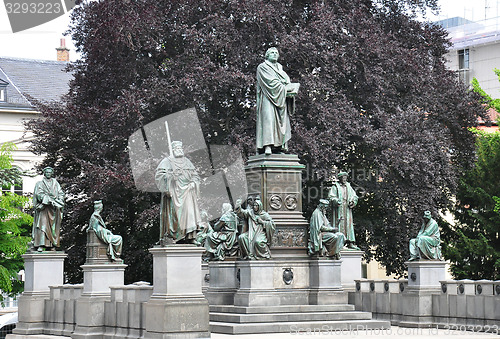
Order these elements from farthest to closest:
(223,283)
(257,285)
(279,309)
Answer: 1. (223,283)
2. (257,285)
3. (279,309)

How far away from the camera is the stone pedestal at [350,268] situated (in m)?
23.5

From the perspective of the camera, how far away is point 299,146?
3006cm

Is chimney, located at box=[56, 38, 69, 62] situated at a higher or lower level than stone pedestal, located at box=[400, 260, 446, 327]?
Answer: higher

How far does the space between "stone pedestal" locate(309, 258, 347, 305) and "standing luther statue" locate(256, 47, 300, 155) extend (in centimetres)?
270

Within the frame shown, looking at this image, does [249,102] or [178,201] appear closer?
[178,201]

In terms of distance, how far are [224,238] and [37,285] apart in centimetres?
566

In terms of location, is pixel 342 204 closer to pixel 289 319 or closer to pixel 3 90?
pixel 289 319

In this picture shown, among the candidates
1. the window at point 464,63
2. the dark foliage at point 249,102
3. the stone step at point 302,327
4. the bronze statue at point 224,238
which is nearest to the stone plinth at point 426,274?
the stone step at point 302,327

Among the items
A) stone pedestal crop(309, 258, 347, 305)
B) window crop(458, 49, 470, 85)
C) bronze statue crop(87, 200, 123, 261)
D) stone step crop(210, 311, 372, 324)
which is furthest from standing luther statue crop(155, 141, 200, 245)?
window crop(458, 49, 470, 85)

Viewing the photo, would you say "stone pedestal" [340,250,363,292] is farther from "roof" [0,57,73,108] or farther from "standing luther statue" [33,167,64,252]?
"roof" [0,57,73,108]

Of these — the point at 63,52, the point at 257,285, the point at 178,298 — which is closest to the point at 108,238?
the point at 257,285

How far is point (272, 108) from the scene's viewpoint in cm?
2077

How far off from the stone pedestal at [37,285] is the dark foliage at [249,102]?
6.31 meters

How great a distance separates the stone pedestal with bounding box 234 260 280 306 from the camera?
18908mm
